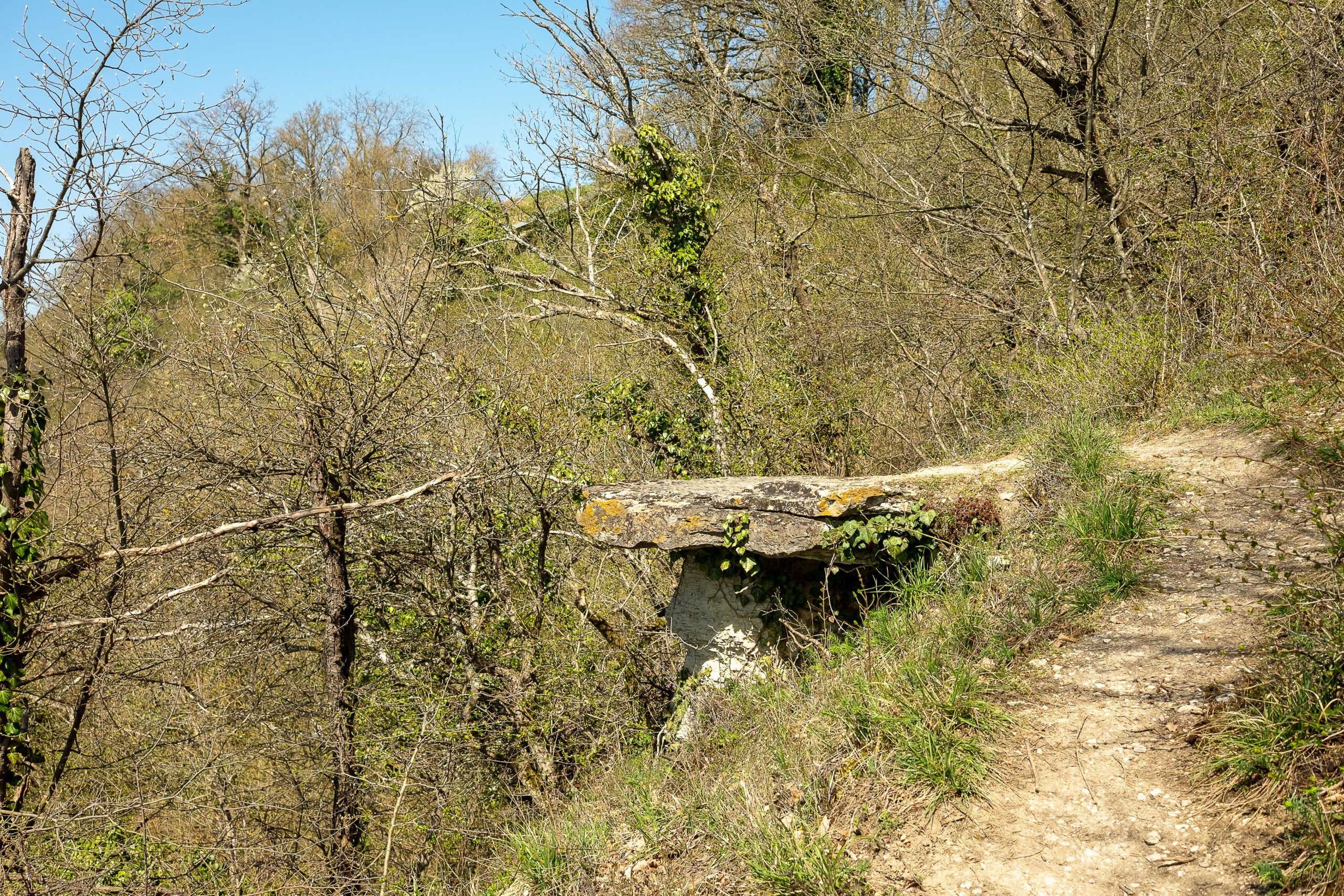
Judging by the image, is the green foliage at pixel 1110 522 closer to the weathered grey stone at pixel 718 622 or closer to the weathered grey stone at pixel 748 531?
the weathered grey stone at pixel 748 531

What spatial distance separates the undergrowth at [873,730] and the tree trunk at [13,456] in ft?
10.3

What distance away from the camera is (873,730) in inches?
145

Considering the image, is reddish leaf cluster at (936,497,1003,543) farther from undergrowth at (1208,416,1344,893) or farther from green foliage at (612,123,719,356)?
green foliage at (612,123,719,356)

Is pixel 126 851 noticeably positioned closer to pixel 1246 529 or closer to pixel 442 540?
pixel 442 540

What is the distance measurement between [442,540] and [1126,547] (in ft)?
16.9

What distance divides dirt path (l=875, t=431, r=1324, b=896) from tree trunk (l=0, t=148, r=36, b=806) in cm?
517

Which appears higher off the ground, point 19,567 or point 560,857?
point 19,567

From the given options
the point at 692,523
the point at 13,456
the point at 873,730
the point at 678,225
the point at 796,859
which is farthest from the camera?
the point at 678,225

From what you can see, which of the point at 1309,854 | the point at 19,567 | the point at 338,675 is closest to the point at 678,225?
the point at 338,675

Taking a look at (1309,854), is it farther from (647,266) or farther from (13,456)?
(647,266)

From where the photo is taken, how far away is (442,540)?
7.27 meters

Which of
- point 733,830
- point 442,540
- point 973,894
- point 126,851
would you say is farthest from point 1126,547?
point 126,851

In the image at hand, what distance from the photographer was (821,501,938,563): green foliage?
558cm

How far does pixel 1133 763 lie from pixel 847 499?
273 centimetres
